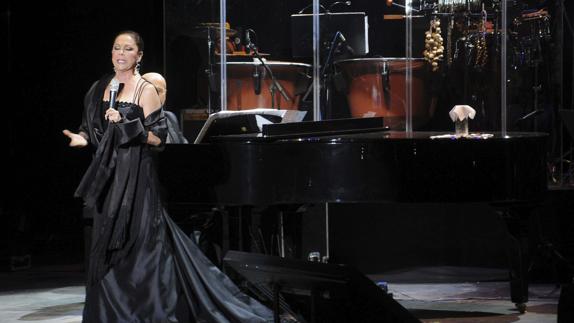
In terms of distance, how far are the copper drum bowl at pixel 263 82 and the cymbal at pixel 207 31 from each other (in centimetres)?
22

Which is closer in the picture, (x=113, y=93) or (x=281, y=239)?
(x=113, y=93)

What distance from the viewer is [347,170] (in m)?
5.40

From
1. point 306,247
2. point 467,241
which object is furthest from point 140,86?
point 467,241

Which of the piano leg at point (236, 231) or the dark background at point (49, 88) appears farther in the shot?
the dark background at point (49, 88)

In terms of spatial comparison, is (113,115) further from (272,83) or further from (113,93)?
(272,83)

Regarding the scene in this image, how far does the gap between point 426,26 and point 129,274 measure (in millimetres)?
2988

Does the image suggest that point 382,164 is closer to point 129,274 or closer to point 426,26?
point 129,274

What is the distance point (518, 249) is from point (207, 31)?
8.98 feet

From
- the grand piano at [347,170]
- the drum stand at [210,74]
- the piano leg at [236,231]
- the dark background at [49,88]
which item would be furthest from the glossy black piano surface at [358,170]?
the dark background at [49,88]

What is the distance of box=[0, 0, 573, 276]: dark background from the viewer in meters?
8.02

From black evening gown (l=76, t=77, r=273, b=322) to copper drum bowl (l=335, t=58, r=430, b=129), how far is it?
2349 mm

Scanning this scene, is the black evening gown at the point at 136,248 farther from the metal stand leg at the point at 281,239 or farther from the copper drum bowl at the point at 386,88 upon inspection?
the copper drum bowl at the point at 386,88

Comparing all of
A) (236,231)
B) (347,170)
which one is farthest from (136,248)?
(347,170)

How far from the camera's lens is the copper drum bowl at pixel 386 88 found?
729 centimetres
